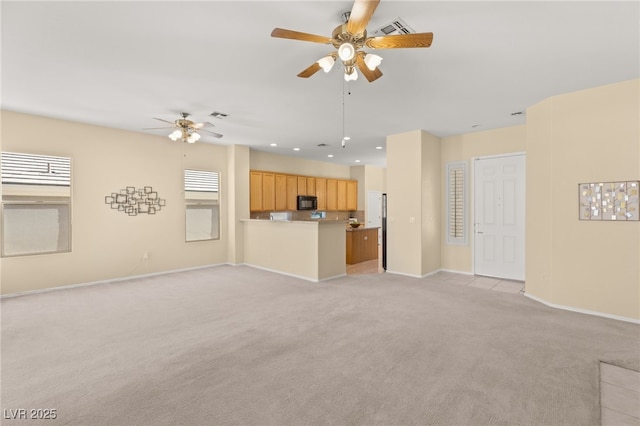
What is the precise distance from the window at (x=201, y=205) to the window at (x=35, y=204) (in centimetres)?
210

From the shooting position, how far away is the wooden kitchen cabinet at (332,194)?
982 centimetres

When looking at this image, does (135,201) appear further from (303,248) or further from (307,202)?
(307,202)

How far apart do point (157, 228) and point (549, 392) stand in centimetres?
658

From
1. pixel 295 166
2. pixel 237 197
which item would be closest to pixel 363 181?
pixel 295 166

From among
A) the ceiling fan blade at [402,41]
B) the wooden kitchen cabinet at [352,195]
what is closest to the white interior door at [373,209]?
the wooden kitchen cabinet at [352,195]

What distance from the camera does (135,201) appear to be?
600 centimetres

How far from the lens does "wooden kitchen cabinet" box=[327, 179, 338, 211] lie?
9820 mm

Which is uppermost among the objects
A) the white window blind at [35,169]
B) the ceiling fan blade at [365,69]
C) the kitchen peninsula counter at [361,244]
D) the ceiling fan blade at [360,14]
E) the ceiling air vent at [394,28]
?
the ceiling air vent at [394,28]

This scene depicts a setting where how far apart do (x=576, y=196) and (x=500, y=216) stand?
69.8 inches

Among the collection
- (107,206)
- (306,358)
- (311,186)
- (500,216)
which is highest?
(311,186)

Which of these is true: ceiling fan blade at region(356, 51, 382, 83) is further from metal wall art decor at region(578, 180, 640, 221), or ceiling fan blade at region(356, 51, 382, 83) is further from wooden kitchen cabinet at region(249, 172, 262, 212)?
wooden kitchen cabinet at region(249, 172, 262, 212)

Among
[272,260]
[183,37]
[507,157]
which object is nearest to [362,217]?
[272,260]

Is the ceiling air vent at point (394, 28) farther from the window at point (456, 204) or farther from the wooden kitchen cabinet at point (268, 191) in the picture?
the wooden kitchen cabinet at point (268, 191)

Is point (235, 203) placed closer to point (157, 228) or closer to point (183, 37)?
point (157, 228)
